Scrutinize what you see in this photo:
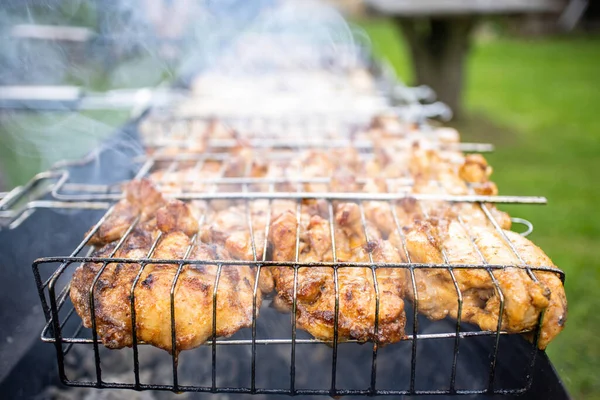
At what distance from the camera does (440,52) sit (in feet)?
27.2

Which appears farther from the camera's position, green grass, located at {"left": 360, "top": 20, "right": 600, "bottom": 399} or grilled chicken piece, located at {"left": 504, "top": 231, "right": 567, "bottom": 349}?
green grass, located at {"left": 360, "top": 20, "right": 600, "bottom": 399}

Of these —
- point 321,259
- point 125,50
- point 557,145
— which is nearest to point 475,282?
point 321,259

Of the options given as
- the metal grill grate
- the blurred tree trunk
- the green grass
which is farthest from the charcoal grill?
the blurred tree trunk

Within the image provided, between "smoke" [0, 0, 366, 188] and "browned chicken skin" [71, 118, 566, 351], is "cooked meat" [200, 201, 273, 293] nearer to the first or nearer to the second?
"browned chicken skin" [71, 118, 566, 351]

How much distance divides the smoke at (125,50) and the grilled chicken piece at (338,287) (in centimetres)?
421

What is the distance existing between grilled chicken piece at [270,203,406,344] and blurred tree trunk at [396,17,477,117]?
6835 mm

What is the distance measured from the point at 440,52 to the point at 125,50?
209 inches

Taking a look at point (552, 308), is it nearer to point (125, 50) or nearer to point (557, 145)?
point (557, 145)

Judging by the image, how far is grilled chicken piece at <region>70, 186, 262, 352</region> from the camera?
178 cm

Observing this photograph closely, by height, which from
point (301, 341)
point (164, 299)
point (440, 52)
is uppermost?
point (440, 52)

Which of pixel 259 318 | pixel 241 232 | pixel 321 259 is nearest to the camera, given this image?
pixel 321 259

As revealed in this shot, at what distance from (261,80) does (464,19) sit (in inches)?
150

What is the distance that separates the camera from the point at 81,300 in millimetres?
1880

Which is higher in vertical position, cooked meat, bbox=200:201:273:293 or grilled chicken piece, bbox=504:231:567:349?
cooked meat, bbox=200:201:273:293
